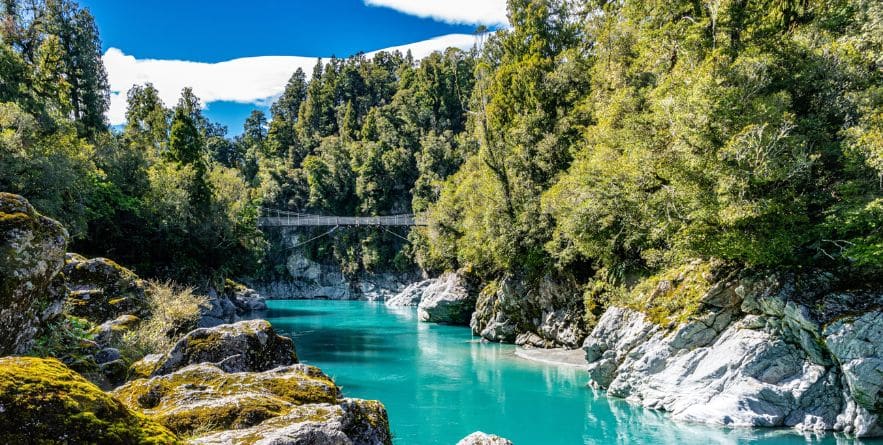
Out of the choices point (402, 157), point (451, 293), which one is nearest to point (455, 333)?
point (451, 293)

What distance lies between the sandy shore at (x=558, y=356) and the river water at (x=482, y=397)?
0.54 meters

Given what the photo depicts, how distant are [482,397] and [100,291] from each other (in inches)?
464

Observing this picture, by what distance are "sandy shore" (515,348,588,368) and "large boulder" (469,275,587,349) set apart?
655 mm

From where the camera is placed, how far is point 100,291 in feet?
47.5

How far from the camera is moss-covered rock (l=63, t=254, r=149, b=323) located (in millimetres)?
14023

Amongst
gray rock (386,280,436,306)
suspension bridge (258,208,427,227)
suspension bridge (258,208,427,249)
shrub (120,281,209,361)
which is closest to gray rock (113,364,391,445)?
shrub (120,281,209,361)

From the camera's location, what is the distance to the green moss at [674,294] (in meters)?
15.9

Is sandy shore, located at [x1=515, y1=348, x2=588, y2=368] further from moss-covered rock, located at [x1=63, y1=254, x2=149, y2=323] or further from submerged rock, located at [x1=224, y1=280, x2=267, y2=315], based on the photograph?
submerged rock, located at [x1=224, y1=280, x2=267, y2=315]

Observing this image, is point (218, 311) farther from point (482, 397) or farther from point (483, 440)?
point (483, 440)

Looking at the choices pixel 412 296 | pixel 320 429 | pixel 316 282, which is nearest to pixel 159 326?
pixel 320 429

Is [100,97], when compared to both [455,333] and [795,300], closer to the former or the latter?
[455,333]

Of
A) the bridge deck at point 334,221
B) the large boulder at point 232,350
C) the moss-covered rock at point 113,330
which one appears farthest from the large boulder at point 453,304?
the large boulder at point 232,350

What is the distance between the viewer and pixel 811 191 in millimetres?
14445

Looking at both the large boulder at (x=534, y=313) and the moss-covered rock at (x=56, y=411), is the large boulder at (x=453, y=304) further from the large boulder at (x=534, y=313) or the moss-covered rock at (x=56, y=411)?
the moss-covered rock at (x=56, y=411)
